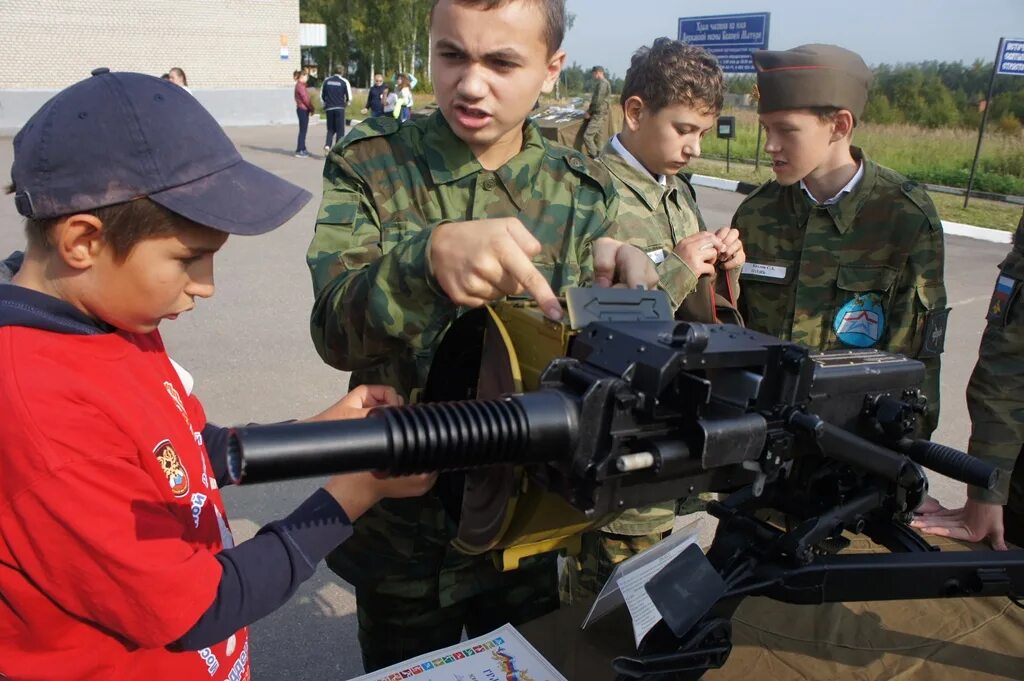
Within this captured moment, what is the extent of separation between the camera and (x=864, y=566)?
1.32 metres

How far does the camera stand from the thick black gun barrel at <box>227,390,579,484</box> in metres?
0.80

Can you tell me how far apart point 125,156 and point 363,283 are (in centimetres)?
40

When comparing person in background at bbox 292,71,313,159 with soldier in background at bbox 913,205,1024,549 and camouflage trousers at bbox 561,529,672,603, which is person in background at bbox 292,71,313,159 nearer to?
camouflage trousers at bbox 561,529,672,603

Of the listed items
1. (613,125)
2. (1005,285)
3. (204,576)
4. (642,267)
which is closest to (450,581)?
(204,576)

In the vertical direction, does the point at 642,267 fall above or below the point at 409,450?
above

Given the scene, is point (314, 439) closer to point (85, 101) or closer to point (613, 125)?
point (85, 101)

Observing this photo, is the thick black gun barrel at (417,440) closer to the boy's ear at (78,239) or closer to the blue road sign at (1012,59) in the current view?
the boy's ear at (78,239)

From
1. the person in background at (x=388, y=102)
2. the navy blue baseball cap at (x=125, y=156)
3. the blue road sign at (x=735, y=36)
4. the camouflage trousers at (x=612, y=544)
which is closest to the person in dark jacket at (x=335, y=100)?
the person in background at (x=388, y=102)

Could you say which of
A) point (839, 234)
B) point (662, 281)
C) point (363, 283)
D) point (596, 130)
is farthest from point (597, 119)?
point (363, 283)

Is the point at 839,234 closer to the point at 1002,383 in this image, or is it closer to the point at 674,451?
the point at 1002,383

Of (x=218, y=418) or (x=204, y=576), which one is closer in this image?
(x=204, y=576)

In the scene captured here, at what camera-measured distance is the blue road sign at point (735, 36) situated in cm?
1861

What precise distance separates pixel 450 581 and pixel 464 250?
948 mm

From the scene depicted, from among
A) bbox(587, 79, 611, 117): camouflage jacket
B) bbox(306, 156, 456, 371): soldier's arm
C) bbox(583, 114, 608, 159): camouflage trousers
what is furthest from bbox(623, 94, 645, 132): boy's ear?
bbox(587, 79, 611, 117): camouflage jacket
